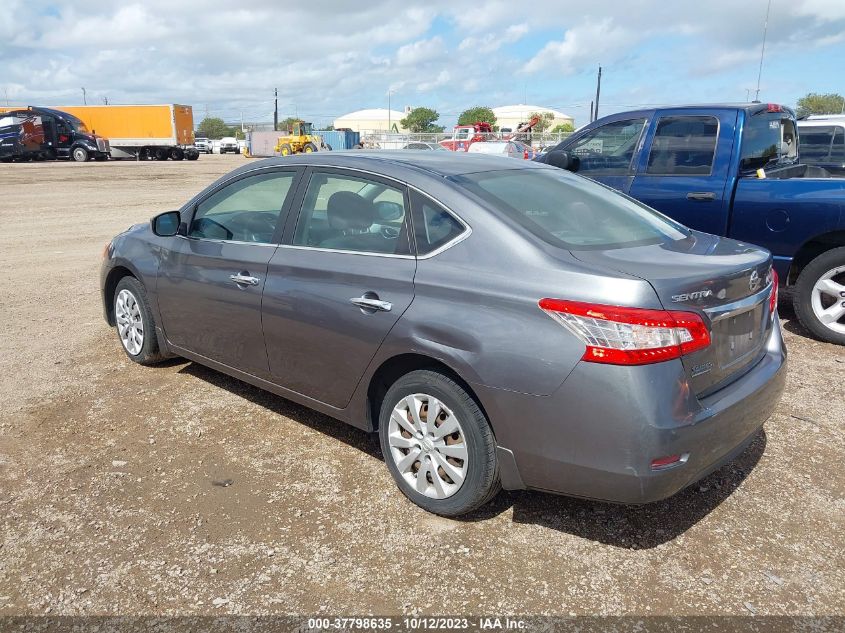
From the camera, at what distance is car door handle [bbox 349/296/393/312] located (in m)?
3.17

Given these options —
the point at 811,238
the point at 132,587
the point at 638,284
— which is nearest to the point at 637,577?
the point at 638,284

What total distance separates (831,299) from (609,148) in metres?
2.35

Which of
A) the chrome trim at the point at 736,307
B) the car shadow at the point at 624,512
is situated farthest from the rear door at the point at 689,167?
the chrome trim at the point at 736,307

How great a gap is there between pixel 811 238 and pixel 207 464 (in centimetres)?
485

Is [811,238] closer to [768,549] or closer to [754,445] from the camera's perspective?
[754,445]

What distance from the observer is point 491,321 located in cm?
281

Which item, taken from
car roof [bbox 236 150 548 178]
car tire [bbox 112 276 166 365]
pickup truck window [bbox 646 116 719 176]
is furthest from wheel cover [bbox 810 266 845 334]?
car tire [bbox 112 276 166 365]

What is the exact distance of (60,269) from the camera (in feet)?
29.3

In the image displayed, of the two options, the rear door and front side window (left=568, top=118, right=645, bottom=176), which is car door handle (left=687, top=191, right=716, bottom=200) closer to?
the rear door

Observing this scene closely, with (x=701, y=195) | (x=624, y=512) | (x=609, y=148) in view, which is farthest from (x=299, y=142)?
(x=624, y=512)

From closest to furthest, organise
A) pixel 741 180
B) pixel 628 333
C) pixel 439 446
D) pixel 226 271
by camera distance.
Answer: pixel 628 333
pixel 439 446
pixel 226 271
pixel 741 180

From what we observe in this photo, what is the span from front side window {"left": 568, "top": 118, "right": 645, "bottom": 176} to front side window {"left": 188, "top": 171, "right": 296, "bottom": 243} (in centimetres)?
359

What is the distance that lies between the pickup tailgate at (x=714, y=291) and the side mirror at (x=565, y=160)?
12.0 ft

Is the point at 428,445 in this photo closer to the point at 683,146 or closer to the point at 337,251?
the point at 337,251
